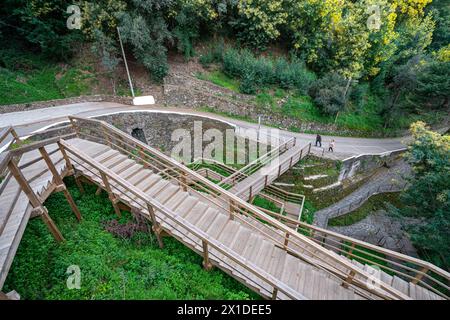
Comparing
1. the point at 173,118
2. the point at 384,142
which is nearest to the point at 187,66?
the point at 173,118

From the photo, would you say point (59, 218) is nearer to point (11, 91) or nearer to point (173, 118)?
point (173, 118)

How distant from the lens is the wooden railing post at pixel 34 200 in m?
3.74

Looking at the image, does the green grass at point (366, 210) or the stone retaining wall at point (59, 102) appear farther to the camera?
the green grass at point (366, 210)

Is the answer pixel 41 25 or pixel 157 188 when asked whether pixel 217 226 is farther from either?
pixel 41 25

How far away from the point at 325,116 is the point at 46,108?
21159mm

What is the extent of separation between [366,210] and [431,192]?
19.1ft

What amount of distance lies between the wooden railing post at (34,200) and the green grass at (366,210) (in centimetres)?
1433

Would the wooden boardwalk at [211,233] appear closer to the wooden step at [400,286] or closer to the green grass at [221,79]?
the wooden step at [400,286]

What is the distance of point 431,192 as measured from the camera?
31.4 ft

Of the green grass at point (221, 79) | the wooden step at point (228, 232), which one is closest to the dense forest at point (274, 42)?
→ the green grass at point (221, 79)

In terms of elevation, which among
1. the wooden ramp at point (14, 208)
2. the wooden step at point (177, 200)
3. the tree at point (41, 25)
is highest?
the tree at point (41, 25)

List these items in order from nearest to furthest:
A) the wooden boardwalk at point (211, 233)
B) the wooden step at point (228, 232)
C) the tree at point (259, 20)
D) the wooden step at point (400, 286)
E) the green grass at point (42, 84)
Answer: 1. the wooden boardwalk at point (211, 233)
2. the wooden step at point (400, 286)
3. the wooden step at point (228, 232)
4. the green grass at point (42, 84)
5. the tree at point (259, 20)

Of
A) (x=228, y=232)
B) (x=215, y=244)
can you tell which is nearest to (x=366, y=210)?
(x=228, y=232)

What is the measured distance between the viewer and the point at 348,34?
58.0ft
